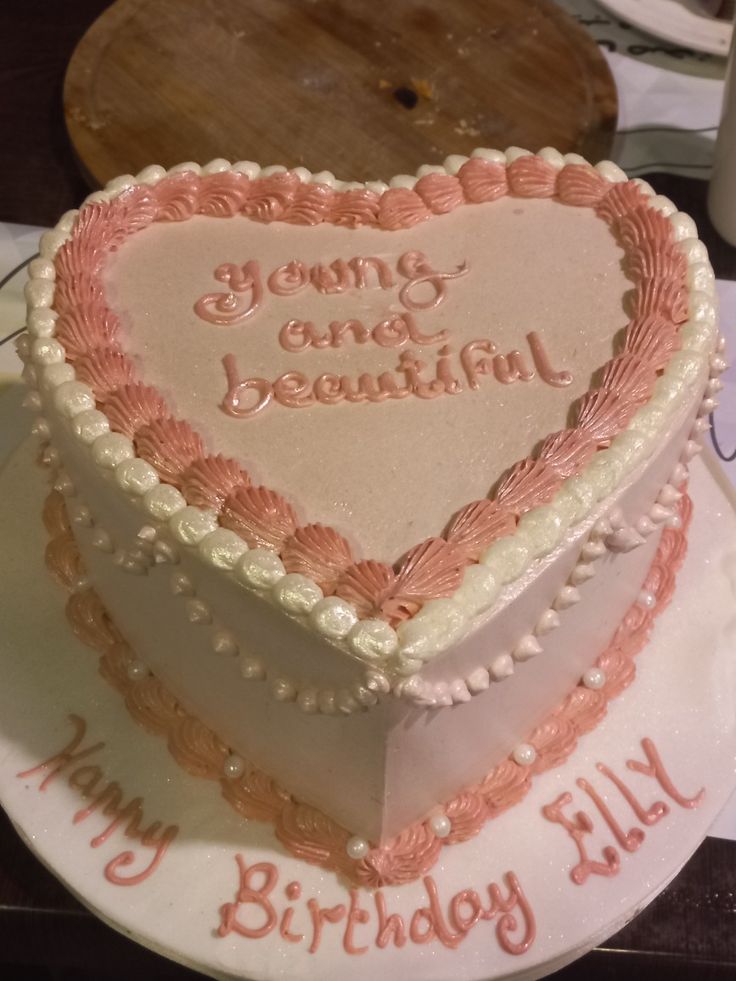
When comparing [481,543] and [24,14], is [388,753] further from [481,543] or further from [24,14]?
[24,14]

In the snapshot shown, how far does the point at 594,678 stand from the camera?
3.45ft

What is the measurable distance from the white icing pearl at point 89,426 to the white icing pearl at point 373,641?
288mm

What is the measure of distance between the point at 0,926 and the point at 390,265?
0.79 meters

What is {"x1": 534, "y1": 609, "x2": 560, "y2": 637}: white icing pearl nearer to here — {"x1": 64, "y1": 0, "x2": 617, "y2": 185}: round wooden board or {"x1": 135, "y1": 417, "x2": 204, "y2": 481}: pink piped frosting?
{"x1": 135, "y1": 417, "x2": 204, "y2": 481}: pink piped frosting

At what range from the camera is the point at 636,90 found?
1759 mm

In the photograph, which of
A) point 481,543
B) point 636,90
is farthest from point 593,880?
point 636,90

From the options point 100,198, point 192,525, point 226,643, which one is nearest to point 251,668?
point 226,643

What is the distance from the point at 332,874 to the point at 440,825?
0.36 ft

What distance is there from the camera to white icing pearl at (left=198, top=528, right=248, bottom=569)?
80 centimetres

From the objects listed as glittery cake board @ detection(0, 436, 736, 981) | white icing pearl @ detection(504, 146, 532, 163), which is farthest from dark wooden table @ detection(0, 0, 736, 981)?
white icing pearl @ detection(504, 146, 532, 163)

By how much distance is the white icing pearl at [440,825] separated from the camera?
0.97 meters

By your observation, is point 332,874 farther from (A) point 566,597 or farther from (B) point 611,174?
(B) point 611,174

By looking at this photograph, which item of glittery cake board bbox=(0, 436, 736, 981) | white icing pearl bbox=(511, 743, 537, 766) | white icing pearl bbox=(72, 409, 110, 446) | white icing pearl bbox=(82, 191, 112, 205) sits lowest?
glittery cake board bbox=(0, 436, 736, 981)

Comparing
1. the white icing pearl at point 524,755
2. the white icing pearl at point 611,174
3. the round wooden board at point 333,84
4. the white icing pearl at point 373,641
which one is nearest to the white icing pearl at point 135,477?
the white icing pearl at point 373,641
